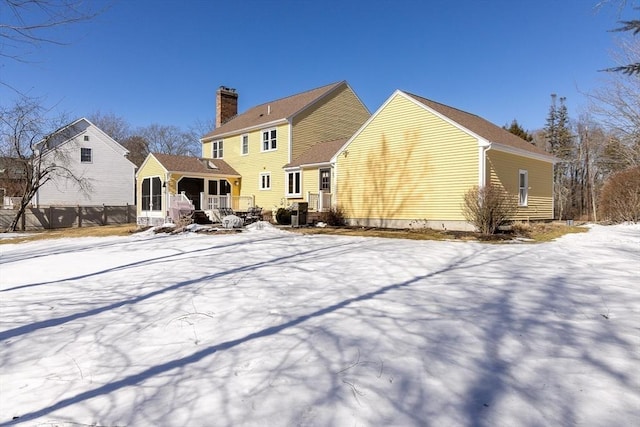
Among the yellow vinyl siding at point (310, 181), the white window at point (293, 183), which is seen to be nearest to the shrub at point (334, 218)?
the yellow vinyl siding at point (310, 181)

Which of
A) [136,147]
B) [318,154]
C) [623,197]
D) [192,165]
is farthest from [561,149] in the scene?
[136,147]

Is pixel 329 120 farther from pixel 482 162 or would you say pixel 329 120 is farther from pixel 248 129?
pixel 482 162

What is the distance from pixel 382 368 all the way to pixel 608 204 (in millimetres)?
20513

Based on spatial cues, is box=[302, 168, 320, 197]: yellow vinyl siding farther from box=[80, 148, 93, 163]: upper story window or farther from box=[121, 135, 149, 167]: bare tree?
box=[121, 135, 149, 167]: bare tree

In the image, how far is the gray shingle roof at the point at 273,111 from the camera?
76.6 feet

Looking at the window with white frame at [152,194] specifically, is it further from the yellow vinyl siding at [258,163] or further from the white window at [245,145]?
the white window at [245,145]

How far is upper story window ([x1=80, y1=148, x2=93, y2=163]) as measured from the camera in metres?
30.7

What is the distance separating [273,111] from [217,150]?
554cm

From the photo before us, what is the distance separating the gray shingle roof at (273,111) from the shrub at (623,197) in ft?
53.4

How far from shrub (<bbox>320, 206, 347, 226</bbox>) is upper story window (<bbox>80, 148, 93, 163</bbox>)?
24.2 meters

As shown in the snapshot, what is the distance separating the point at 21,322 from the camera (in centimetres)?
460

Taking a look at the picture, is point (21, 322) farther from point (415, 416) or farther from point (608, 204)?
point (608, 204)

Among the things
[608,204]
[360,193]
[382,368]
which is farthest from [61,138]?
[608,204]

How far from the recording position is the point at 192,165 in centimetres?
2342
